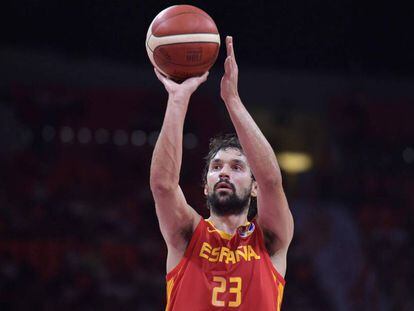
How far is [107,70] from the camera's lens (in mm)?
16172

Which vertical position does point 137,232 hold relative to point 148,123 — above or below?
below

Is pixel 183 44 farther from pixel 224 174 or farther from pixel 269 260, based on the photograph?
pixel 269 260

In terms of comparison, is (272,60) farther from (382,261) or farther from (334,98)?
(382,261)

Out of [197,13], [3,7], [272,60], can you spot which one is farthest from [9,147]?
[197,13]

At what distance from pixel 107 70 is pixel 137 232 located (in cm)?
439

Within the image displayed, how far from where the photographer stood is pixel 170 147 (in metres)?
3.86

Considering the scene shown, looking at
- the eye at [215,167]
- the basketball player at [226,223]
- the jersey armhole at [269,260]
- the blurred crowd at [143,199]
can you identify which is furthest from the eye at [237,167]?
Answer: the blurred crowd at [143,199]

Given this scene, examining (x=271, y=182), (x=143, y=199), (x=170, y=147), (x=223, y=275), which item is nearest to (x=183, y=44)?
(x=170, y=147)

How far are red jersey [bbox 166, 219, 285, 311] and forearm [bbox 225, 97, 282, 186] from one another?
459mm

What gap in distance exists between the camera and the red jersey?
400 centimetres

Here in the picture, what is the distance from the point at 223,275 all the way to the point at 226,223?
16.9 inches

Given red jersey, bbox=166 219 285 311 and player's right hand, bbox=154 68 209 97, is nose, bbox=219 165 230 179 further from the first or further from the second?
player's right hand, bbox=154 68 209 97

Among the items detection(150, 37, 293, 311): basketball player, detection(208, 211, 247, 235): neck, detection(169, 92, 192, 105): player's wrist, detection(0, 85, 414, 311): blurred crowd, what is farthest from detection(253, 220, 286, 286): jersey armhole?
detection(0, 85, 414, 311): blurred crowd

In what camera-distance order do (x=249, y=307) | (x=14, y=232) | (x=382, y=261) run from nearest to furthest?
(x=249, y=307) < (x=14, y=232) < (x=382, y=261)
